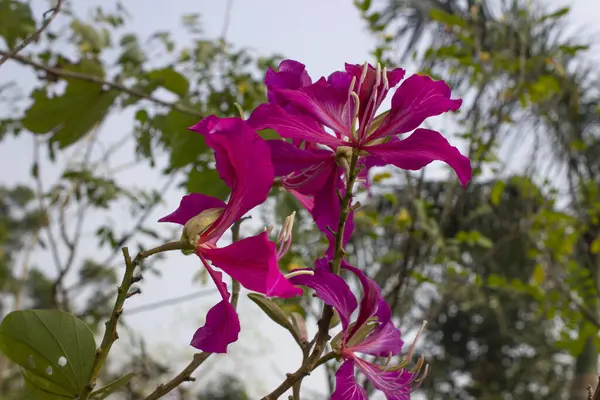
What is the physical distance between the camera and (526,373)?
21.8ft

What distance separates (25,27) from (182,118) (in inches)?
17.8

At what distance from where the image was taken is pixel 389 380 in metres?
0.41

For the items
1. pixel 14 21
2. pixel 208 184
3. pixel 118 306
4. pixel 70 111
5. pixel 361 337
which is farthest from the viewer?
pixel 14 21

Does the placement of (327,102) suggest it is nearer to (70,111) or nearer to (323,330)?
(323,330)

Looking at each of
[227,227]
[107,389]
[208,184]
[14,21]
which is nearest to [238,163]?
[227,227]

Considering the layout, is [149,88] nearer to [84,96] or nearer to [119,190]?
[84,96]

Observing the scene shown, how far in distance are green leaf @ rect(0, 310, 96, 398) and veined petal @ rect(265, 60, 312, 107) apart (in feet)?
0.57

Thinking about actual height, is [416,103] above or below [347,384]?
above

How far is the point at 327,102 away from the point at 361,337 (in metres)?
0.15

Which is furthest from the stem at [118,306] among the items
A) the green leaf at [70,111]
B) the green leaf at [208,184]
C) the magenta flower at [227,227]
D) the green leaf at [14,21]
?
the green leaf at [14,21]

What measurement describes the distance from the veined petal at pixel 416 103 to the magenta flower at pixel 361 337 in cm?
9

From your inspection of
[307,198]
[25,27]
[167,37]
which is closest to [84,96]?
[25,27]

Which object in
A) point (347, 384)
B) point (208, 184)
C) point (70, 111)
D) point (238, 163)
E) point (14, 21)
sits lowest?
point (347, 384)

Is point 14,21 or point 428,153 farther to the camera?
point 14,21
